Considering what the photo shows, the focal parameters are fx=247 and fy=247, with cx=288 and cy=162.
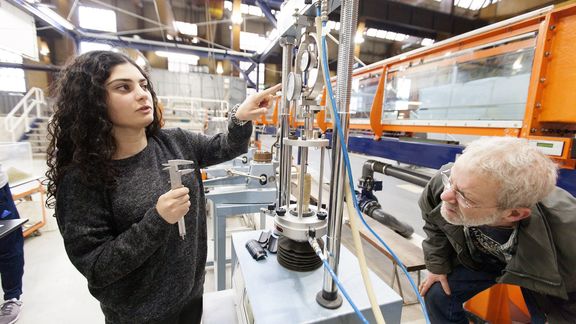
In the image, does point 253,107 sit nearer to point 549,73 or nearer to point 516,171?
point 516,171

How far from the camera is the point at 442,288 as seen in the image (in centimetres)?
135

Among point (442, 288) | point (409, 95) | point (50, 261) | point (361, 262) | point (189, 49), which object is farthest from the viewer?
point (189, 49)

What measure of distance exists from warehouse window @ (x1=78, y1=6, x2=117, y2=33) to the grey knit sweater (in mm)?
6884

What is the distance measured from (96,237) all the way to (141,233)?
14cm

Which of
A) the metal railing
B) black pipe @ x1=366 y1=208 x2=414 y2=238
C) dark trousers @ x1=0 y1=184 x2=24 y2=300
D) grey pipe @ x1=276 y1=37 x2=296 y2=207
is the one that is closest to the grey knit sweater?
grey pipe @ x1=276 y1=37 x2=296 y2=207

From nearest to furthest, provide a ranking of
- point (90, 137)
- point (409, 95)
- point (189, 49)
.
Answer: point (90, 137) < point (409, 95) < point (189, 49)

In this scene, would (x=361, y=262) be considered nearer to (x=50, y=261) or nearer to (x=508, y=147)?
(x=508, y=147)

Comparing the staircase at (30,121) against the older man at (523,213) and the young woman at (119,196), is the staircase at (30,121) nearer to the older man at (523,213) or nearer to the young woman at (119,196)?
the young woman at (119,196)

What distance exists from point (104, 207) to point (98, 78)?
391mm

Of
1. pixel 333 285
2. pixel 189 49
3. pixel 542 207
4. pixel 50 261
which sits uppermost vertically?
pixel 189 49

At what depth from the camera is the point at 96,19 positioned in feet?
19.9

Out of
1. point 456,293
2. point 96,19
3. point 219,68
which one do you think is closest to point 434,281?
point 456,293

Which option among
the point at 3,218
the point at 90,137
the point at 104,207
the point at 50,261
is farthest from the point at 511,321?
the point at 50,261

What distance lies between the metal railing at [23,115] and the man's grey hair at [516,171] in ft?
23.6
